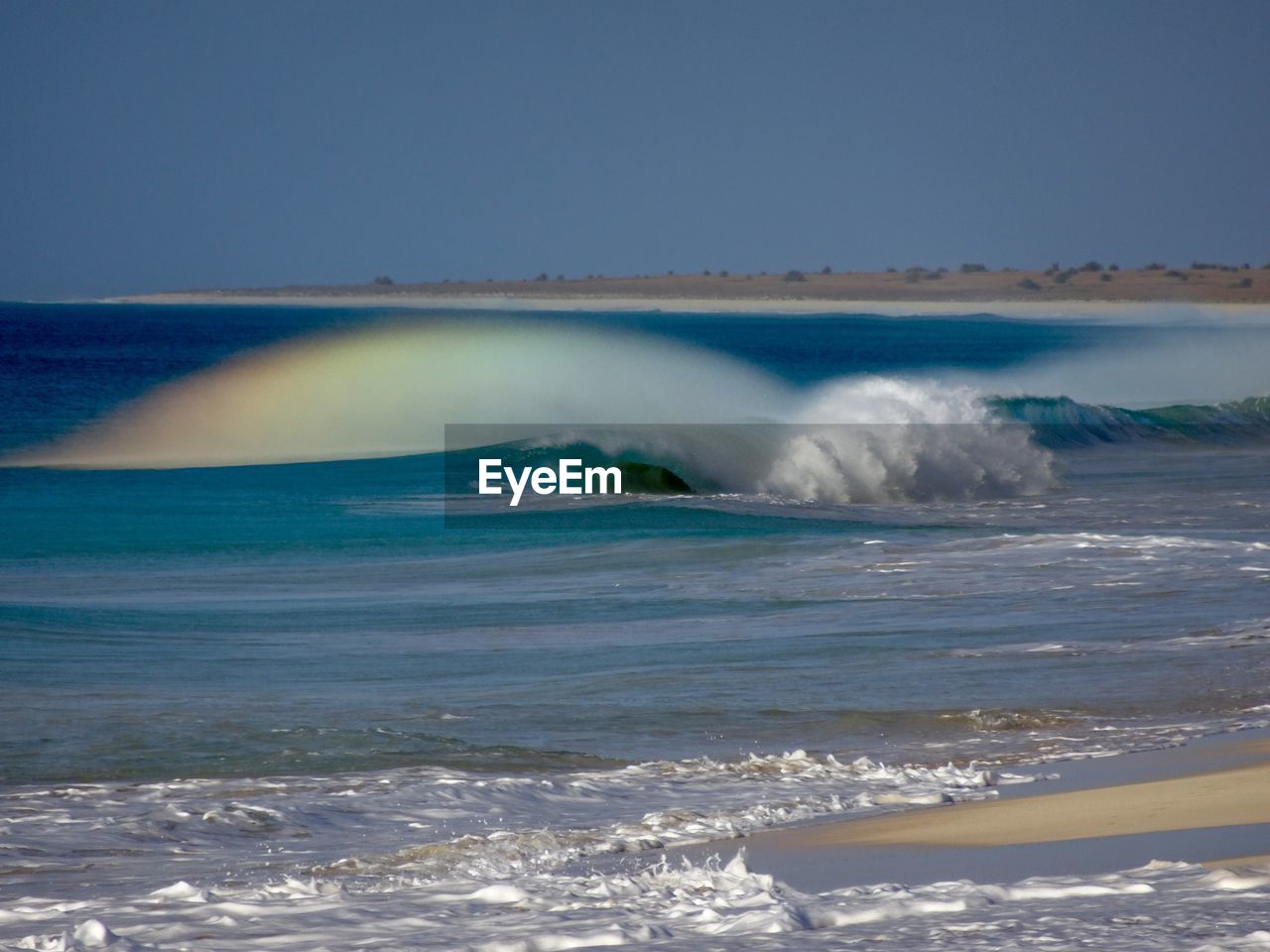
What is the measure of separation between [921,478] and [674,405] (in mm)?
→ 14893

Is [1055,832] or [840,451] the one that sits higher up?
[840,451]

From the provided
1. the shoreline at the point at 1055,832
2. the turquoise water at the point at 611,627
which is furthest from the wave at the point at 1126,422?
the shoreline at the point at 1055,832

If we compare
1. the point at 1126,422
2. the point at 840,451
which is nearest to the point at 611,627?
the point at 840,451

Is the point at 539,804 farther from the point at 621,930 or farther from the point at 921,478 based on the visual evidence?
the point at 921,478

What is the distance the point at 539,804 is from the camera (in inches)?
245

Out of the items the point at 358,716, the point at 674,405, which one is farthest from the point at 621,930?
the point at 674,405

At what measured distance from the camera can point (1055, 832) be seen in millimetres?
5203

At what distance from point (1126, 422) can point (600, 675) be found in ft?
88.1

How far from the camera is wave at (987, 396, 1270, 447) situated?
31.2 m

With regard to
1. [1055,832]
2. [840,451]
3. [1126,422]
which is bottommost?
[1055,832]

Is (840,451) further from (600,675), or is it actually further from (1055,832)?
(1055,832)

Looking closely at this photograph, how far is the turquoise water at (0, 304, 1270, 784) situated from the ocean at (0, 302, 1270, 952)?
5 cm

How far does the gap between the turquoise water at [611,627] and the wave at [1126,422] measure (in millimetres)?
8479

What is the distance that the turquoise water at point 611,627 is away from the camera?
756 cm
